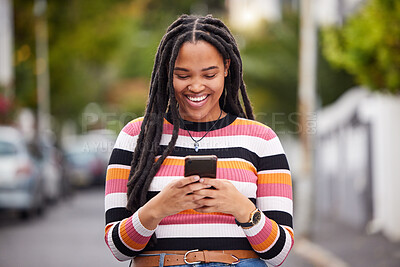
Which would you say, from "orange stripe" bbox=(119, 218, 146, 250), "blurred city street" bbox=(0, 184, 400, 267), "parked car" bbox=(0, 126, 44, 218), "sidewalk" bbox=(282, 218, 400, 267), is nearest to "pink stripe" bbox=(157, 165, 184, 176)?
"orange stripe" bbox=(119, 218, 146, 250)

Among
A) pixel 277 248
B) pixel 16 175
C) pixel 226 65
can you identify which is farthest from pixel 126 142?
pixel 16 175

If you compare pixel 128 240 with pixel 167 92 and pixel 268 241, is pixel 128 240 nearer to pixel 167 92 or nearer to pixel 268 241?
pixel 268 241

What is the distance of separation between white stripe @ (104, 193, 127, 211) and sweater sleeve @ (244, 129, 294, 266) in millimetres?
492

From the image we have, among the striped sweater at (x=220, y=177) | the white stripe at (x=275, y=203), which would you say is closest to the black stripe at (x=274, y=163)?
the striped sweater at (x=220, y=177)

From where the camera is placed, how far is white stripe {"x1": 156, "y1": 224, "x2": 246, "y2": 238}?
8.15 feet

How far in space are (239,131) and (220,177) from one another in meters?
0.23

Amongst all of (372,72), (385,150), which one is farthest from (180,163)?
(385,150)

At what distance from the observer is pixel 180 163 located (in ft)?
8.39

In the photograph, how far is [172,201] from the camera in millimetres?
2330

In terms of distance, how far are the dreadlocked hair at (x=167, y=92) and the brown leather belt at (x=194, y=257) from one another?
0.21ft

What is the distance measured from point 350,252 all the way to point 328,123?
275 inches

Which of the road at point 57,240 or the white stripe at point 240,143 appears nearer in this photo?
the white stripe at point 240,143

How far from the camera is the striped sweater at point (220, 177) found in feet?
8.15

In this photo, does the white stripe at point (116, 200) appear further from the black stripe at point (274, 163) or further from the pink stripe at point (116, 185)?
the black stripe at point (274, 163)
